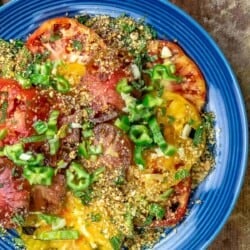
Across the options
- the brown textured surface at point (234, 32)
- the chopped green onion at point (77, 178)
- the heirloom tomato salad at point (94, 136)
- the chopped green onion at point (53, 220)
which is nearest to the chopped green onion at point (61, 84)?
the heirloom tomato salad at point (94, 136)

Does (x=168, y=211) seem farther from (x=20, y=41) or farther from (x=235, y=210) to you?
(x=20, y=41)

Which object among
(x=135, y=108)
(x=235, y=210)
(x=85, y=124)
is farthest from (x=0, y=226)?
(x=235, y=210)

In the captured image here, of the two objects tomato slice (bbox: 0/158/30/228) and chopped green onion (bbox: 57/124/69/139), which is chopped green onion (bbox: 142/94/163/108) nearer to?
chopped green onion (bbox: 57/124/69/139)

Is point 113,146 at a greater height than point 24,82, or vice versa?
point 24,82

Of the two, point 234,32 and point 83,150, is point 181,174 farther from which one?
point 234,32

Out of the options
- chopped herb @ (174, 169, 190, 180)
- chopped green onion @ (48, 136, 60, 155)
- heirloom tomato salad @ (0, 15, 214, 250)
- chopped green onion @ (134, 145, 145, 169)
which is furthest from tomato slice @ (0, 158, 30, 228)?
chopped herb @ (174, 169, 190, 180)

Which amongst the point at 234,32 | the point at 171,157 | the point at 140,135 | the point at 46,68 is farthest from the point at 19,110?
the point at 234,32
